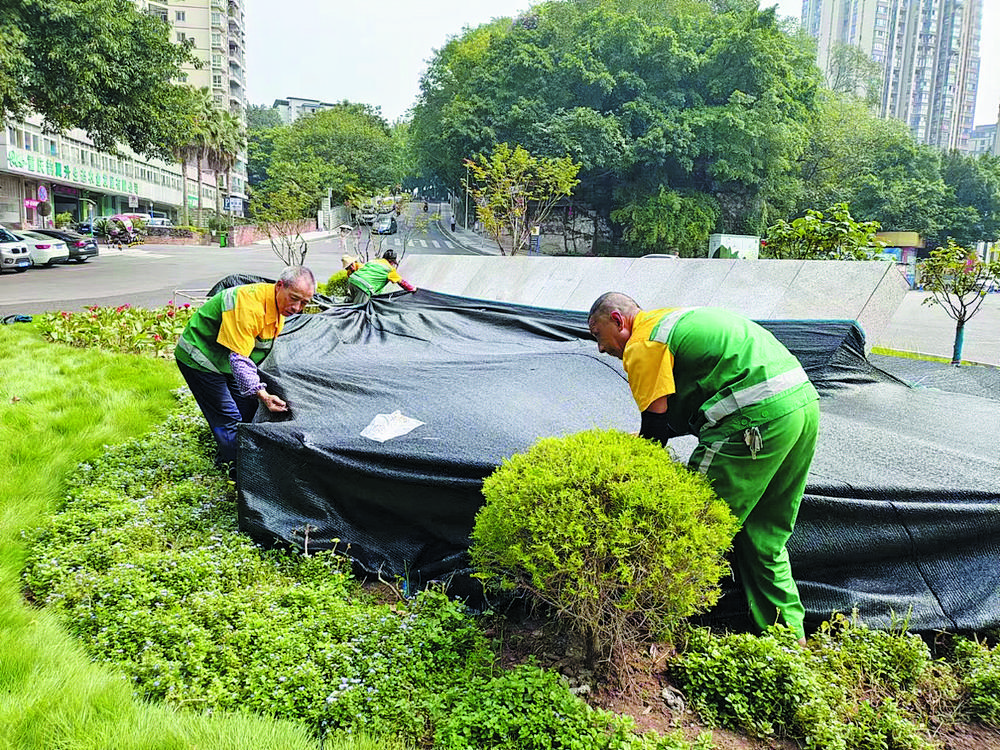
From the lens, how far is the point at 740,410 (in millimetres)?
2451

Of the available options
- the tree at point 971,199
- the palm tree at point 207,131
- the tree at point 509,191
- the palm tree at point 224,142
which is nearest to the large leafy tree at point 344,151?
the palm tree at point 224,142

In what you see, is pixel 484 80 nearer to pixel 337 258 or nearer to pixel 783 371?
pixel 337 258

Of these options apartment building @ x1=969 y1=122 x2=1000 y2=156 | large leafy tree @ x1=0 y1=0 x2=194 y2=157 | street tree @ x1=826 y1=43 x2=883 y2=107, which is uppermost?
apartment building @ x1=969 y1=122 x2=1000 y2=156

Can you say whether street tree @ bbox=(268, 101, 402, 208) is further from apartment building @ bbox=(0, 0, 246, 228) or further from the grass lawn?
the grass lawn

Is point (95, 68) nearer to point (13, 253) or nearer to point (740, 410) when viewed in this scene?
point (13, 253)

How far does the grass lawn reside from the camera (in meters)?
2.01

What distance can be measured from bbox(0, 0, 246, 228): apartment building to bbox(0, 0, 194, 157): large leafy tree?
0.88m

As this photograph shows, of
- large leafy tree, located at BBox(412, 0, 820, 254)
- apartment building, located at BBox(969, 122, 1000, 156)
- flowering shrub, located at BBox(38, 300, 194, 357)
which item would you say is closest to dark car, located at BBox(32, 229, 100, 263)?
flowering shrub, located at BBox(38, 300, 194, 357)

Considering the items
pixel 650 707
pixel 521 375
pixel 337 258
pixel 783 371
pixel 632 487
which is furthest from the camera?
pixel 337 258

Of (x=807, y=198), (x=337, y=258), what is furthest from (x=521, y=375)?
(x=807, y=198)

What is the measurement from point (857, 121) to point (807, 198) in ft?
25.4

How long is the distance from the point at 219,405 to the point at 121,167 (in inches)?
2054

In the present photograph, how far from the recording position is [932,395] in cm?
488

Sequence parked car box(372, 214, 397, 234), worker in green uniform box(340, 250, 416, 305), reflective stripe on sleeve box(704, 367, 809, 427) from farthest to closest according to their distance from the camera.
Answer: parked car box(372, 214, 397, 234) < worker in green uniform box(340, 250, 416, 305) < reflective stripe on sleeve box(704, 367, 809, 427)
